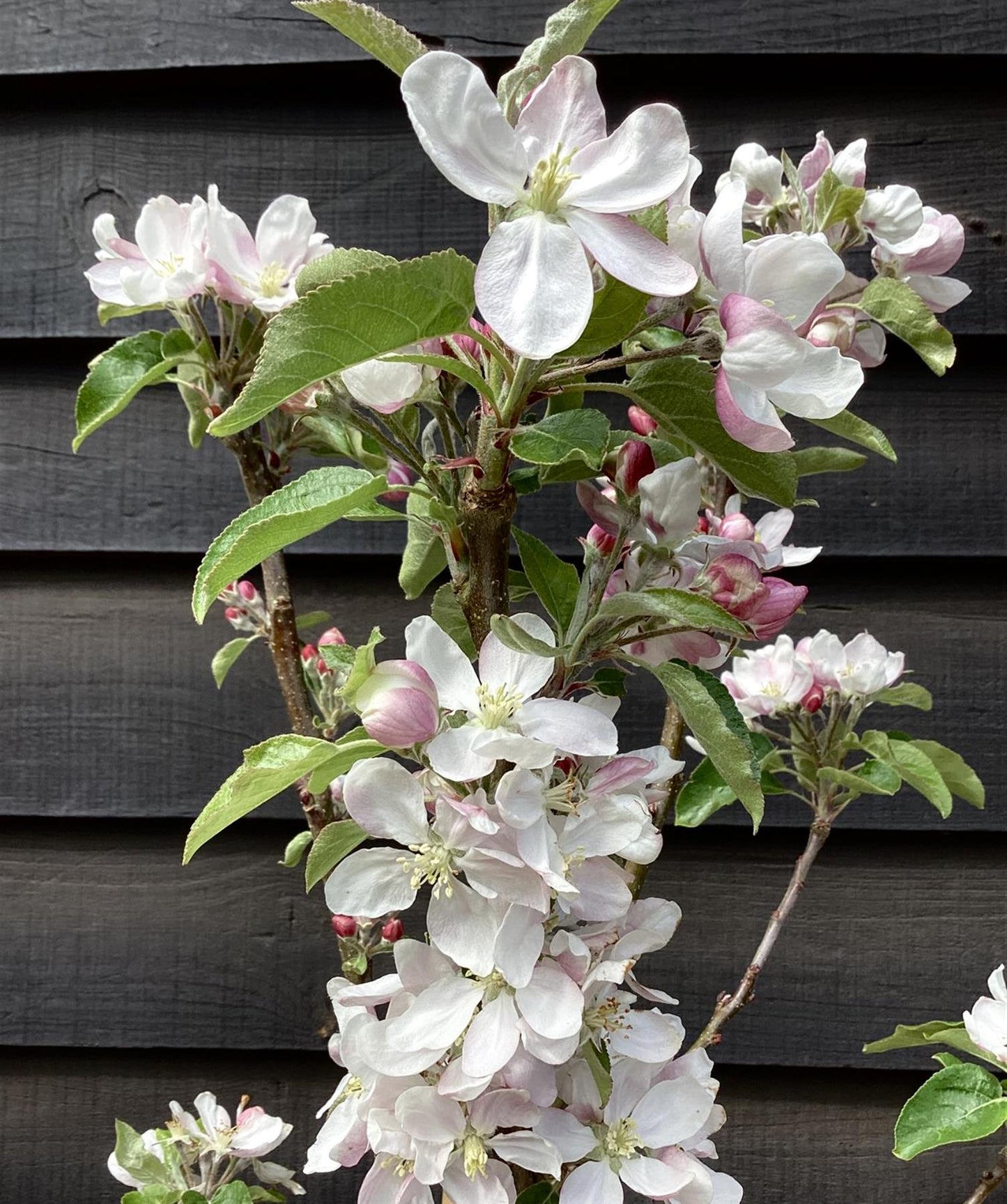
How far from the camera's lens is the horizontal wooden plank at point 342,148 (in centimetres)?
95

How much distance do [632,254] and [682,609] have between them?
0.13m

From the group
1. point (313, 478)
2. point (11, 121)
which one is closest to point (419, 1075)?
point (313, 478)

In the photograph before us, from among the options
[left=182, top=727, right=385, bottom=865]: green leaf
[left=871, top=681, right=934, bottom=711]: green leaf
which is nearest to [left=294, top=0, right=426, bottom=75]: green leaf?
[left=182, top=727, right=385, bottom=865]: green leaf

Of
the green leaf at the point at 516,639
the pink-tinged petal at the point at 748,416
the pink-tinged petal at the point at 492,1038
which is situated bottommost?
the pink-tinged petal at the point at 492,1038

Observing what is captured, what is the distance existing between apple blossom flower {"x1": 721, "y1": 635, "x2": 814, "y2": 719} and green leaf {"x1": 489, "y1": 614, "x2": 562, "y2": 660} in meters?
0.41

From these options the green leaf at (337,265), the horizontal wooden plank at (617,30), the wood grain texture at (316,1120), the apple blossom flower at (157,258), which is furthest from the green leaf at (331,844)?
the horizontal wooden plank at (617,30)

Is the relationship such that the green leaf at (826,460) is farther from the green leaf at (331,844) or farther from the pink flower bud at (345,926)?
the pink flower bud at (345,926)

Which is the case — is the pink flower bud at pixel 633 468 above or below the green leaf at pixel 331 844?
above

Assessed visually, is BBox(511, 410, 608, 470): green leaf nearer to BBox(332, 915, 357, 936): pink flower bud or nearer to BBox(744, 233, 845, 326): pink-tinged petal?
BBox(744, 233, 845, 326): pink-tinged petal

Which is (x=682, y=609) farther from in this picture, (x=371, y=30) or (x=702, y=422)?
(x=371, y=30)

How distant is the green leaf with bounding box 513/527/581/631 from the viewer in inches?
17.5

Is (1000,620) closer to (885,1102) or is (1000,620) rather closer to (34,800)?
(885,1102)

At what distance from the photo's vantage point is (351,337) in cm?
31

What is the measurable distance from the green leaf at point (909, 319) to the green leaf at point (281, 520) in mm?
298
